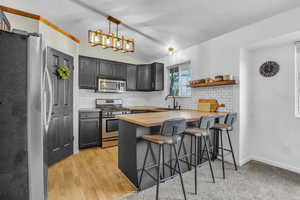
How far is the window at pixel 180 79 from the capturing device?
3857 millimetres

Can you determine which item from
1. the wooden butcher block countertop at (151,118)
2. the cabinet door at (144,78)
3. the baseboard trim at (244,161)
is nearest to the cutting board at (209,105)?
the wooden butcher block countertop at (151,118)

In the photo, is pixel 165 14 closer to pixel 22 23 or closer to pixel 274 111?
pixel 22 23

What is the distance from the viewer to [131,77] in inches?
182

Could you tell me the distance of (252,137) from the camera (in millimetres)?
2873

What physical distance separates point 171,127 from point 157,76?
2933 mm

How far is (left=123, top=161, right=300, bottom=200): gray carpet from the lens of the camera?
1.78m

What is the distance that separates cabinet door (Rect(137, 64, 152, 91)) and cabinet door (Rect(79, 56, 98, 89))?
1.36 meters

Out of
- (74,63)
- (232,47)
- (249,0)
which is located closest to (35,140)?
(74,63)

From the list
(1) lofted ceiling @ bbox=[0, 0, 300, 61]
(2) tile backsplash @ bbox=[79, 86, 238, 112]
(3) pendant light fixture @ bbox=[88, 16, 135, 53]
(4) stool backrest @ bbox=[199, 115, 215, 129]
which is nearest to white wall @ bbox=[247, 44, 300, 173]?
(2) tile backsplash @ bbox=[79, 86, 238, 112]

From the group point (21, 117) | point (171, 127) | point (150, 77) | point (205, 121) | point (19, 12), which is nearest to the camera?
point (21, 117)

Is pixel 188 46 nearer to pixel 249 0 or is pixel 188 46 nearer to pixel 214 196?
pixel 249 0

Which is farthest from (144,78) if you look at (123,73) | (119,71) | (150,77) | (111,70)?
(111,70)

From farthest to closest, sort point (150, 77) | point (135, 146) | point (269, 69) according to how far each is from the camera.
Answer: point (150, 77) → point (269, 69) → point (135, 146)

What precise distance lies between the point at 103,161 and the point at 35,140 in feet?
5.93
